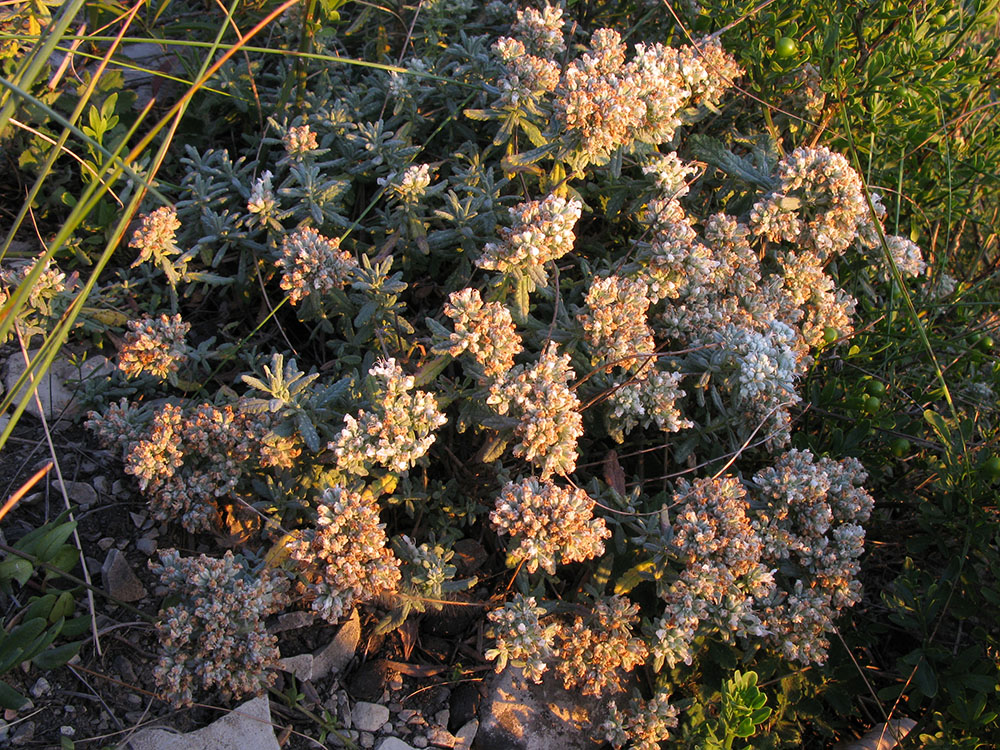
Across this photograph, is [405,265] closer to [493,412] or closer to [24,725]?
[493,412]

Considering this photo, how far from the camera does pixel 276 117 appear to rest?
3.79 m

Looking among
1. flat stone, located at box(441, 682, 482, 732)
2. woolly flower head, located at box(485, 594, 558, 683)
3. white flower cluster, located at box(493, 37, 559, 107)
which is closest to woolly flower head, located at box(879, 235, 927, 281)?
white flower cluster, located at box(493, 37, 559, 107)

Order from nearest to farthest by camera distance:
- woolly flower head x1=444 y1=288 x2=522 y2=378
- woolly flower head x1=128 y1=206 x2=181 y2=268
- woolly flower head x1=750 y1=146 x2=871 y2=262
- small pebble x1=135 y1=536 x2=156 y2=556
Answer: woolly flower head x1=444 y1=288 x2=522 y2=378 → small pebble x1=135 y1=536 x2=156 y2=556 → woolly flower head x1=128 y1=206 x2=181 y2=268 → woolly flower head x1=750 y1=146 x2=871 y2=262

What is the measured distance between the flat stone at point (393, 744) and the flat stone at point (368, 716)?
6cm

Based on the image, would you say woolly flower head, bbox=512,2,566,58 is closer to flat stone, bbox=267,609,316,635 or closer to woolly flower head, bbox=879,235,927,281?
woolly flower head, bbox=879,235,927,281

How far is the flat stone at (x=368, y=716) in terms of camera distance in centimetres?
270

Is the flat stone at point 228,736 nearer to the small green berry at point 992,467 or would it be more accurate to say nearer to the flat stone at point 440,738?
the flat stone at point 440,738

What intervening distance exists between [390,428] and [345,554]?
0.41 meters

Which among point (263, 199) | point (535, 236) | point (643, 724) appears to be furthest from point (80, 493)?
point (643, 724)

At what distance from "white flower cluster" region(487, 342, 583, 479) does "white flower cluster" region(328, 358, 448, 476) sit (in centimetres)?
23

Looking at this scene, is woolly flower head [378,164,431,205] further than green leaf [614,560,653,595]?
Yes

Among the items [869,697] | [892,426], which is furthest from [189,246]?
[869,697]

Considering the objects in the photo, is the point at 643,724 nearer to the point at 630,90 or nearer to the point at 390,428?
the point at 390,428

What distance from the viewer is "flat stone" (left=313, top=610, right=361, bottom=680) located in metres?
2.82
